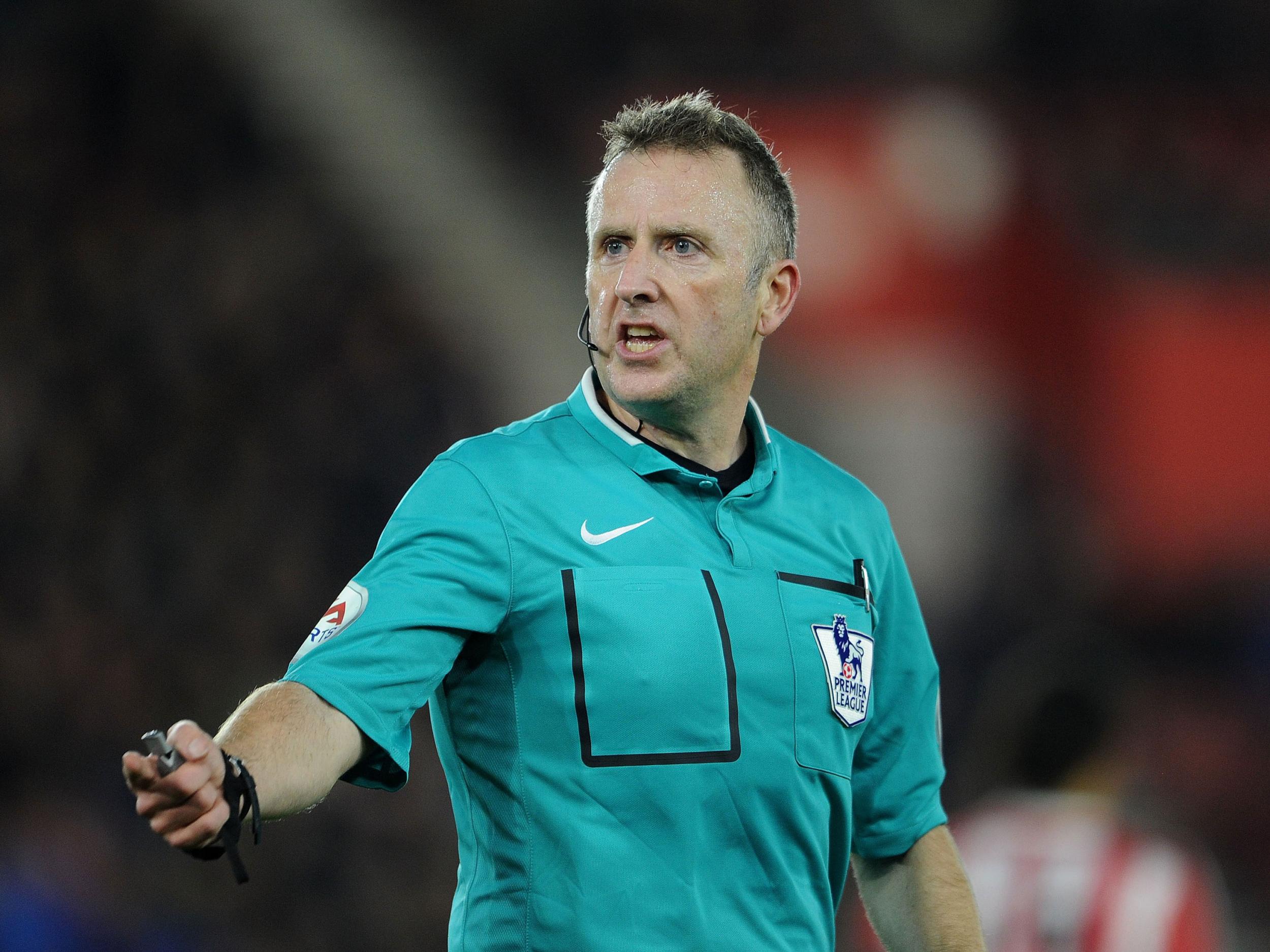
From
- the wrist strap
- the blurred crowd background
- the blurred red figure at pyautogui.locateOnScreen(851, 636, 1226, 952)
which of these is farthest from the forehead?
the blurred crowd background

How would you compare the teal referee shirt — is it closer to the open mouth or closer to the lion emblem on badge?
the lion emblem on badge

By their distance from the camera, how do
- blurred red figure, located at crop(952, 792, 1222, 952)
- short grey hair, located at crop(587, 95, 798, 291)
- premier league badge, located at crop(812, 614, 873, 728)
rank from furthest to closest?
blurred red figure, located at crop(952, 792, 1222, 952) < short grey hair, located at crop(587, 95, 798, 291) < premier league badge, located at crop(812, 614, 873, 728)

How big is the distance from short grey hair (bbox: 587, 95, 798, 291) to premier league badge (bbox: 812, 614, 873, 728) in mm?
494

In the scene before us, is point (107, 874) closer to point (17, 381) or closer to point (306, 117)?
point (17, 381)

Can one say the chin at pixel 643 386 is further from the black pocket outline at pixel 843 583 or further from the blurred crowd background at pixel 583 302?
the blurred crowd background at pixel 583 302

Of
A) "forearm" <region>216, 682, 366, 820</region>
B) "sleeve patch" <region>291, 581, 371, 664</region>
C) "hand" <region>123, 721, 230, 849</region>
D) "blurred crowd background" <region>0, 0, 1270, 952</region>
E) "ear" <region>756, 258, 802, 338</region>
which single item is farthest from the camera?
"blurred crowd background" <region>0, 0, 1270, 952</region>

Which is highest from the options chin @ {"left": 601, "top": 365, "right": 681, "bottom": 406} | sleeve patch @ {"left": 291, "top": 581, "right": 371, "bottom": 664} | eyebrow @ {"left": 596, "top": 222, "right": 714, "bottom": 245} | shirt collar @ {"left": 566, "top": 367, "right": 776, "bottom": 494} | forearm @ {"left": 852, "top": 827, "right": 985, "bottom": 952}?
eyebrow @ {"left": 596, "top": 222, "right": 714, "bottom": 245}

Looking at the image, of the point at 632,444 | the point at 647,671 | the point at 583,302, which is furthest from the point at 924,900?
the point at 583,302

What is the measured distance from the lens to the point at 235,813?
1.29 meters

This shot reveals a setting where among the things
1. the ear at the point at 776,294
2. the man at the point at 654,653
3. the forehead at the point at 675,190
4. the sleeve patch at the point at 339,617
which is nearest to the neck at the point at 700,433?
the man at the point at 654,653

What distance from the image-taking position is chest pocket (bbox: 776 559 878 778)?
1803 mm

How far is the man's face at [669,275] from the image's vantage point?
1.89m

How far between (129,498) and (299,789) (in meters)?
5.25

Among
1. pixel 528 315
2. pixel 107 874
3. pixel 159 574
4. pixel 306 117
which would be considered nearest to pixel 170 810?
pixel 107 874
